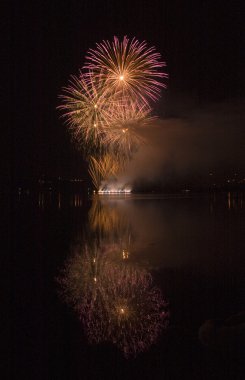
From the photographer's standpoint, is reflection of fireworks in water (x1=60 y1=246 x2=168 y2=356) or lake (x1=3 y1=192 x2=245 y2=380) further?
reflection of fireworks in water (x1=60 y1=246 x2=168 y2=356)

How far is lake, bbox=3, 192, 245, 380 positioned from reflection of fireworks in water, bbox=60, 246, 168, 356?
0.01 m

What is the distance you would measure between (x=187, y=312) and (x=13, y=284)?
344 cm

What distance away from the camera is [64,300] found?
18.8 feet

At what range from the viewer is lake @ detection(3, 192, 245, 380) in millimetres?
3865

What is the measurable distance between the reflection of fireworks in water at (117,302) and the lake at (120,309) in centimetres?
1

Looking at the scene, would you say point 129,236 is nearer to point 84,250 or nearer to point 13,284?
point 84,250

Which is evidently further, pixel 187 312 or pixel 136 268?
pixel 136 268

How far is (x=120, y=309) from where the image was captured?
17.4 ft

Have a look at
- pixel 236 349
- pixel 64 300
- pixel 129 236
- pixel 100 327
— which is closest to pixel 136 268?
pixel 64 300

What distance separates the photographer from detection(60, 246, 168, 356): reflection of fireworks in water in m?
4.44

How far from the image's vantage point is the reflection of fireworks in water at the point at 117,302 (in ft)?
14.6

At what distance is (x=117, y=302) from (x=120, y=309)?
11.7 inches

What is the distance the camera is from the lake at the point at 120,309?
3.87 metres

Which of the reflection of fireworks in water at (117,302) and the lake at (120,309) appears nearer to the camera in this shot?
the lake at (120,309)
